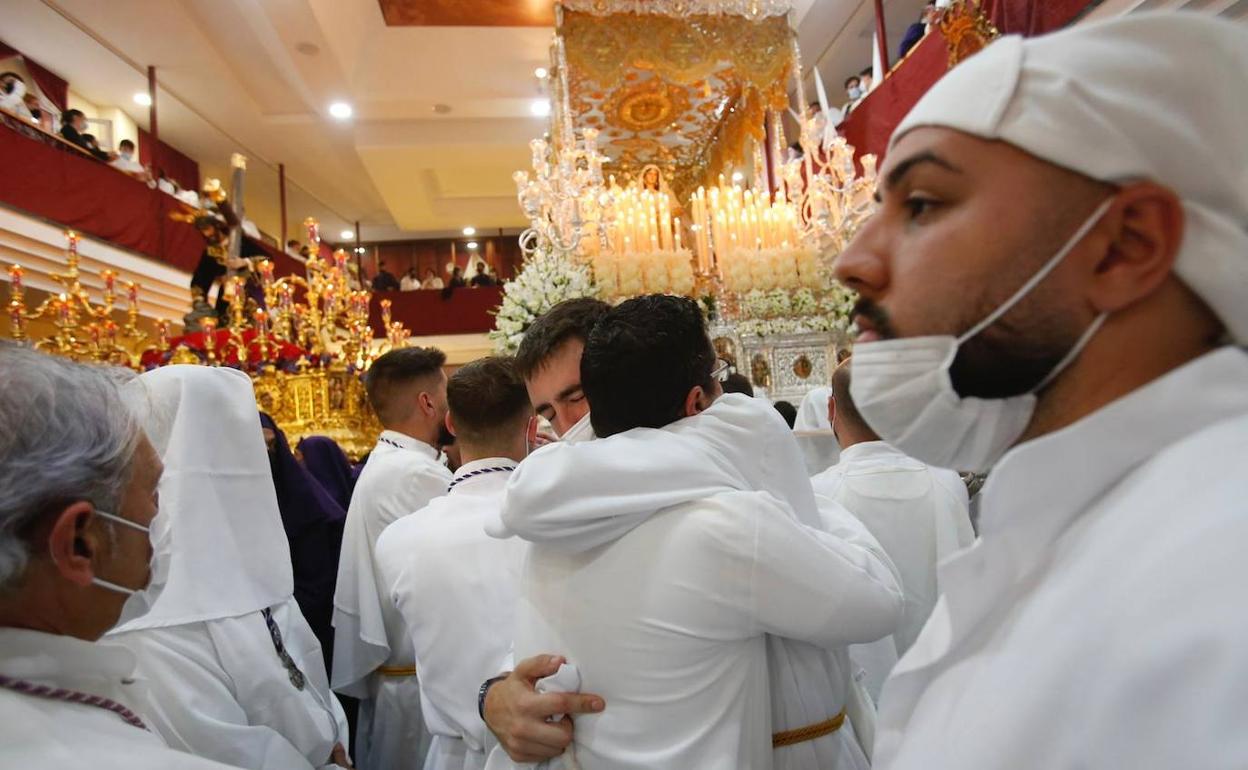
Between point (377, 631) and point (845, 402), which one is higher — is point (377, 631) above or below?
below

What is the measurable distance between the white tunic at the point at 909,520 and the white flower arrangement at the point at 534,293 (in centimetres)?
335

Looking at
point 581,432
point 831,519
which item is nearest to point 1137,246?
point 831,519

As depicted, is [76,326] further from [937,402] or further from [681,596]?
[937,402]

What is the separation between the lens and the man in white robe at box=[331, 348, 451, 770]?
273 cm

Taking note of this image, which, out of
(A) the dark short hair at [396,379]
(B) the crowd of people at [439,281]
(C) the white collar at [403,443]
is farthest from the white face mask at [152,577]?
(B) the crowd of people at [439,281]

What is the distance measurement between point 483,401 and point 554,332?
0.47 meters

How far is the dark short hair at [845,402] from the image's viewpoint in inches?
97.3

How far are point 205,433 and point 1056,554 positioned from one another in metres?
1.98

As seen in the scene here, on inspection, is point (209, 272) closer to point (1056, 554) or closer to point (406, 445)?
point (406, 445)

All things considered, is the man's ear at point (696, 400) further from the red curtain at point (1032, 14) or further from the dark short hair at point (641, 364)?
the red curtain at point (1032, 14)

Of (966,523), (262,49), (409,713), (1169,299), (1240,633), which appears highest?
(262,49)

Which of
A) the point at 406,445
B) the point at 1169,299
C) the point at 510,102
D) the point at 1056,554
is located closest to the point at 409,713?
the point at 406,445

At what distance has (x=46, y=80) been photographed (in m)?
10.7

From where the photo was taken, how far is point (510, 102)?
1253 centimetres
